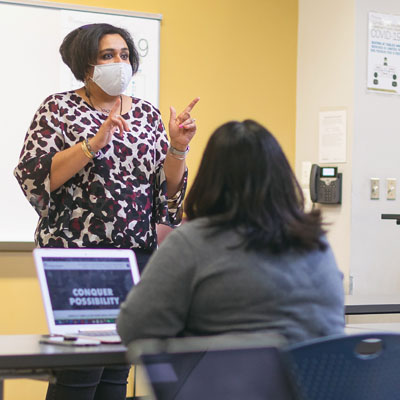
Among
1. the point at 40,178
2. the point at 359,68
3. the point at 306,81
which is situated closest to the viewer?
the point at 40,178

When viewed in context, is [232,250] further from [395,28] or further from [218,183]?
[395,28]

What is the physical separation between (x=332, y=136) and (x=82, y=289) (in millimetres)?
2864

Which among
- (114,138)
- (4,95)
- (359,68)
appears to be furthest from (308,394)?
(359,68)

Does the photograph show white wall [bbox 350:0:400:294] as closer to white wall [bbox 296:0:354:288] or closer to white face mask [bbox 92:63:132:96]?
white wall [bbox 296:0:354:288]

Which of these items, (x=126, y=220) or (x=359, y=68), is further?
(x=359, y=68)

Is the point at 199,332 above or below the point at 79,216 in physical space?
below

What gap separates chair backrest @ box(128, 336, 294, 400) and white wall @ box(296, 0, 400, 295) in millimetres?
3263

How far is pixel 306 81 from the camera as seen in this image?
15.5ft

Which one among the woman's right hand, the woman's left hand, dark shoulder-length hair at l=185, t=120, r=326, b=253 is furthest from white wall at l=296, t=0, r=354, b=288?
dark shoulder-length hair at l=185, t=120, r=326, b=253

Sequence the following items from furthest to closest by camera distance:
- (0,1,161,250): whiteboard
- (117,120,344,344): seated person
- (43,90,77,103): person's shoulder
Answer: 1. (0,1,161,250): whiteboard
2. (43,90,77,103): person's shoulder
3. (117,120,344,344): seated person

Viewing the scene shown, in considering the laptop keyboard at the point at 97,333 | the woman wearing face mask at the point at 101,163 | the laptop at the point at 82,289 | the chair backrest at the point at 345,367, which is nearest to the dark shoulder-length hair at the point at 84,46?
the woman wearing face mask at the point at 101,163

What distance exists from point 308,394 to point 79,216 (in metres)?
1.36

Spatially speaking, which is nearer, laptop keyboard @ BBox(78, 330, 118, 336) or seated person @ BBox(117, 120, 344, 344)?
seated person @ BBox(117, 120, 344, 344)

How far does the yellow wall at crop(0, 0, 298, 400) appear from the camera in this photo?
4.42 m
